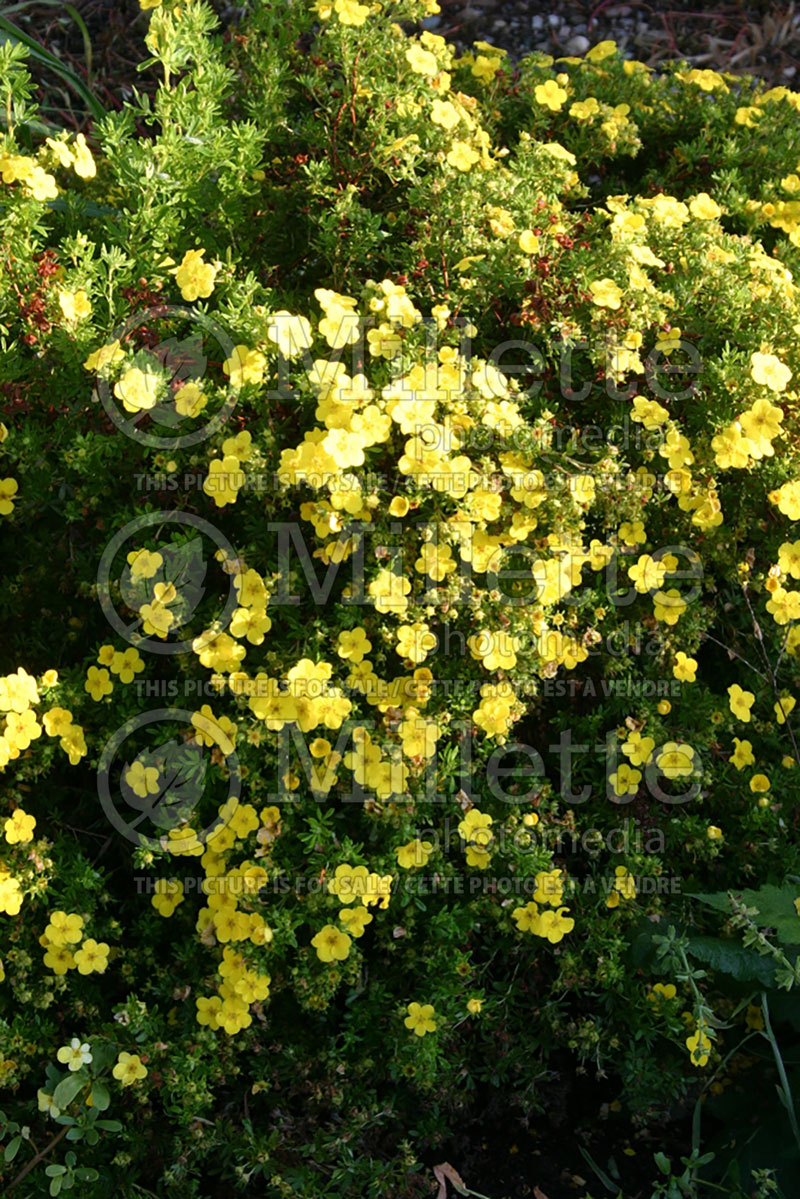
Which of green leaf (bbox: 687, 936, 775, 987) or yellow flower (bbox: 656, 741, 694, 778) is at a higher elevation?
yellow flower (bbox: 656, 741, 694, 778)

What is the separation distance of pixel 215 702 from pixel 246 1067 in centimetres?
82

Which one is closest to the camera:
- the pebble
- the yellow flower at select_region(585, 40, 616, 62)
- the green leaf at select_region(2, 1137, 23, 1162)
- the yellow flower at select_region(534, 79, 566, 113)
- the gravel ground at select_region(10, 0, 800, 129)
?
the green leaf at select_region(2, 1137, 23, 1162)

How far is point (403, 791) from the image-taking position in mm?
2266

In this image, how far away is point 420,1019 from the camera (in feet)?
7.35

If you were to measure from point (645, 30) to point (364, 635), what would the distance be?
391 cm

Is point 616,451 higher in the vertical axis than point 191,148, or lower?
lower

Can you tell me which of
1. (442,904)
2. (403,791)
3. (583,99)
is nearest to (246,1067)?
(442,904)

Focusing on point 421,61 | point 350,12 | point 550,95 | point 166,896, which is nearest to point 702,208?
point 550,95

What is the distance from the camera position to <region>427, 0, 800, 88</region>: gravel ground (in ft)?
15.6

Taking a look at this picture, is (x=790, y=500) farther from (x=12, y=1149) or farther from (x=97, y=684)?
(x=12, y=1149)

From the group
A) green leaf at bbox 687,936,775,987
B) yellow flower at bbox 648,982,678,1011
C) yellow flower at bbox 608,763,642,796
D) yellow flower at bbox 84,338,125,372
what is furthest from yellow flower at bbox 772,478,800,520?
yellow flower at bbox 84,338,125,372

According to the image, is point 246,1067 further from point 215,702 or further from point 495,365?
point 495,365

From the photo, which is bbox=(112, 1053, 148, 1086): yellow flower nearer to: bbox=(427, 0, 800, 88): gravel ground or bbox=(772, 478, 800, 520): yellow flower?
bbox=(772, 478, 800, 520): yellow flower

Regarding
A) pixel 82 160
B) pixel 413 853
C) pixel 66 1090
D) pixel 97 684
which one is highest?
pixel 82 160
